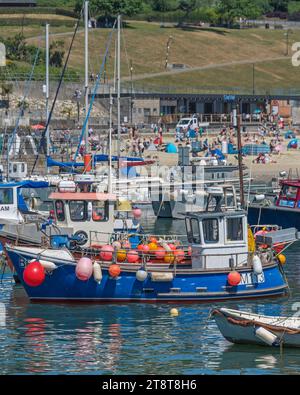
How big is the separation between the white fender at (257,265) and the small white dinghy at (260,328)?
5.99 m

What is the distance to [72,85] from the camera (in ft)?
381

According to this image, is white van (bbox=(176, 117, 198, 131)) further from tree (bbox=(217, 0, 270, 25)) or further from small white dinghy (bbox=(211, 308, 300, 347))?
small white dinghy (bbox=(211, 308, 300, 347))

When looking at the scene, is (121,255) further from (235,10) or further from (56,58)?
(235,10)

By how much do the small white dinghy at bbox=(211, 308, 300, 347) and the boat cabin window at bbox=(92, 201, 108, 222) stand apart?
424 inches

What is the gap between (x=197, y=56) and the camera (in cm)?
14962

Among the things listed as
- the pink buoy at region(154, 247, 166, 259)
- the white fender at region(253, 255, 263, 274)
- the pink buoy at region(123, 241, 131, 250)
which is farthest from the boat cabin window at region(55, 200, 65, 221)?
the white fender at region(253, 255, 263, 274)

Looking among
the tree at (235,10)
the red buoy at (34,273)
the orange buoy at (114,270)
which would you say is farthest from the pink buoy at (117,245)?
the tree at (235,10)

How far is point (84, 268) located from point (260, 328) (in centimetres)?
758

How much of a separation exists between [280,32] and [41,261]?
13315 centimetres

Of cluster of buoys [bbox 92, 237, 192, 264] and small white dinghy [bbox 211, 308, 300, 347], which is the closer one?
small white dinghy [bbox 211, 308, 300, 347]

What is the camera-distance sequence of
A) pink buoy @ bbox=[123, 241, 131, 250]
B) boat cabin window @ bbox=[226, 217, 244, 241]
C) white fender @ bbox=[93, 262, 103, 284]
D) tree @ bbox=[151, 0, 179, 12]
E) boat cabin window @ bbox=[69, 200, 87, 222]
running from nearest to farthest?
white fender @ bbox=[93, 262, 103, 284]
boat cabin window @ bbox=[226, 217, 244, 241]
pink buoy @ bbox=[123, 241, 131, 250]
boat cabin window @ bbox=[69, 200, 87, 222]
tree @ bbox=[151, 0, 179, 12]

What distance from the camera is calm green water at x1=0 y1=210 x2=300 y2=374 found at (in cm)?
3350

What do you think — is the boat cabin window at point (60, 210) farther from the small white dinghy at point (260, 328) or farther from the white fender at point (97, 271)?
the small white dinghy at point (260, 328)

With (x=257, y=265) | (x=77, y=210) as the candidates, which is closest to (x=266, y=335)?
(x=257, y=265)
